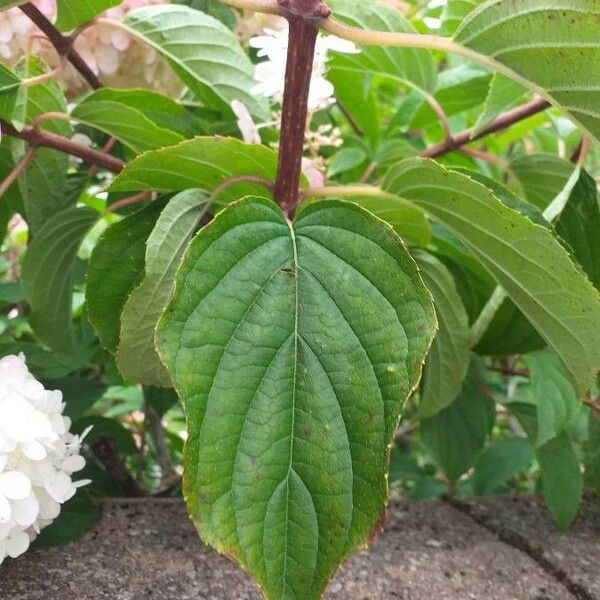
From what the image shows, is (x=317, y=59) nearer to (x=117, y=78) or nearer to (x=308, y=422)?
(x=117, y=78)

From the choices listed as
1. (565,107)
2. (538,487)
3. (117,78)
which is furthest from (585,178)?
(538,487)

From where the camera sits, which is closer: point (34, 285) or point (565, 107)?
point (565, 107)

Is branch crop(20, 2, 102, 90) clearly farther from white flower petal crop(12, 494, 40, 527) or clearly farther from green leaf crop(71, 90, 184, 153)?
white flower petal crop(12, 494, 40, 527)

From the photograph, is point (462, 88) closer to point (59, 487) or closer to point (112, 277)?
point (112, 277)

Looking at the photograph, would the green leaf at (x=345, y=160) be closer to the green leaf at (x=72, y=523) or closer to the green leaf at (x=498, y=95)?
the green leaf at (x=498, y=95)

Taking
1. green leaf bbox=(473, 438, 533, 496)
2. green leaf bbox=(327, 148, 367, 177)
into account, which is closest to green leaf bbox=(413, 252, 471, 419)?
green leaf bbox=(327, 148, 367, 177)

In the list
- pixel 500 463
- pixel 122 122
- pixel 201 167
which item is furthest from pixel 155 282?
pixel 500 463
